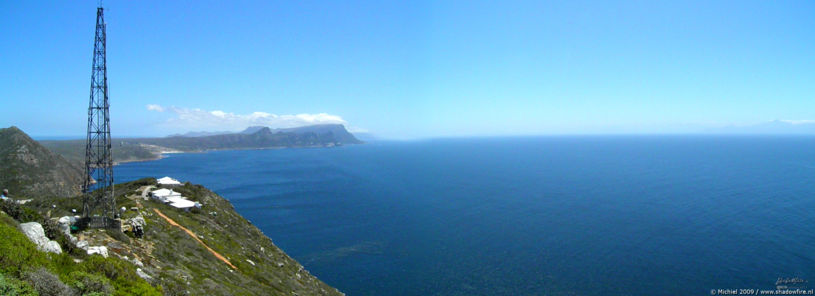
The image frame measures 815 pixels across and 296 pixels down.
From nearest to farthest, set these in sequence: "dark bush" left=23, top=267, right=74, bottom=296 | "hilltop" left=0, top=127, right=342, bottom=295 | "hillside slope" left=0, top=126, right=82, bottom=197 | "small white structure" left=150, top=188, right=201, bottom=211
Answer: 1. "dark bush" left=23, top=267, right=74, bottom=296
2. "hilltop" left=0, top=127, right=342, bottom=295
3. "small white structure" left=150, top=188, right=201, bottom=211
4. "hillside slope" left=0, top=126, right=82, bottom=197

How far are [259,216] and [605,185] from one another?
112 m

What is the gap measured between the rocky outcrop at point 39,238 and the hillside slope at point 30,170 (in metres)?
114

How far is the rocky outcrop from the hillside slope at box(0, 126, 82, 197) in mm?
113665

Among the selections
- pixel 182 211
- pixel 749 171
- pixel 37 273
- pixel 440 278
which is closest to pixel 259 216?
pixel 182 211

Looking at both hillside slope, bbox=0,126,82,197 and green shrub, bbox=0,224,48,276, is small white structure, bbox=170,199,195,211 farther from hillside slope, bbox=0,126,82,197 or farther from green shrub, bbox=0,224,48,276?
hillside slope, bbox=0,126,82,197

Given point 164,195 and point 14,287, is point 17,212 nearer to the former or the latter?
point 14,287

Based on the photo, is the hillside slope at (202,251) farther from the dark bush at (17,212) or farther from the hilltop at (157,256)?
the dark bush at (17,212)

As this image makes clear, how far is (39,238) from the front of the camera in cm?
1827

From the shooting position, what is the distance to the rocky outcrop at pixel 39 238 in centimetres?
1761

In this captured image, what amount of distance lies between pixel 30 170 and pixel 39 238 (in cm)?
13229

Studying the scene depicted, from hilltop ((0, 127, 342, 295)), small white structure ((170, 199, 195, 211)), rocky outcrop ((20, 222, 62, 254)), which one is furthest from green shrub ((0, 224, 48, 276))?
small white structure ((170, 199, 195, 211))

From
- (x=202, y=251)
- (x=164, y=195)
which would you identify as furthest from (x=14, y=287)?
(x=164, y=195)

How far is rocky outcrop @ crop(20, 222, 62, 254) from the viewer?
57.8ft

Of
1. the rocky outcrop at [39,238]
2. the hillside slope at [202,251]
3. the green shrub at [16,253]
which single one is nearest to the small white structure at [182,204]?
the hillside slope at [202,251]
